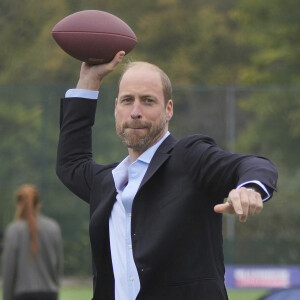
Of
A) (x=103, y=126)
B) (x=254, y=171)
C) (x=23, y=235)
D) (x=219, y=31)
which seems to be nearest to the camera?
(x=254, y=171)

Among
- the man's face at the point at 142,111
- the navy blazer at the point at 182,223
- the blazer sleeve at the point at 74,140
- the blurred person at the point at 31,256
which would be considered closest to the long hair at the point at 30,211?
the blurred person at the point at 31,256

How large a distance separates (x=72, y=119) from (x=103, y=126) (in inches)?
475

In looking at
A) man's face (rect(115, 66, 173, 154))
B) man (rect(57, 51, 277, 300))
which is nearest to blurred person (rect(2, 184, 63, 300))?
man (rect(57, 51, 277, 300))

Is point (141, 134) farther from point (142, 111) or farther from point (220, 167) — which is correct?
point (220, 167)

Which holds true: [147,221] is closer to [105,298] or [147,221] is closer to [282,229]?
[105,298]

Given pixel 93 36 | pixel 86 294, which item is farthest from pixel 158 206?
pixel 86 294

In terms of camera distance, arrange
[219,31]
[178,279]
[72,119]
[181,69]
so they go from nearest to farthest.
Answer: [178,279] → [72,119] → [181,69] → [219,31]

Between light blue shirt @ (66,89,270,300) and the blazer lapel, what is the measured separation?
0.02m

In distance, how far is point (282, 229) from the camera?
1723 centimetres

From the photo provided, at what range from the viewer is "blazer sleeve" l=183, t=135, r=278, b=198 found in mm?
3564

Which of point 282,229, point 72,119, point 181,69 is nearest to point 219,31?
point 181,69

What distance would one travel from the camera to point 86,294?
16.3 metres

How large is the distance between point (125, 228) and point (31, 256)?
618 cm

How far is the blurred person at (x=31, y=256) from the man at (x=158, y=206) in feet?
19.1
